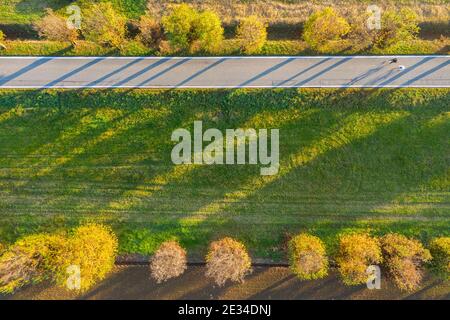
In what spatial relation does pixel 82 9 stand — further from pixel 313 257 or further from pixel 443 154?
pixel 443 154

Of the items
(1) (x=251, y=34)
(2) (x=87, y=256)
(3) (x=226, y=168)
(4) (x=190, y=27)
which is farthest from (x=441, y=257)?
(2) (x=87, y=256)

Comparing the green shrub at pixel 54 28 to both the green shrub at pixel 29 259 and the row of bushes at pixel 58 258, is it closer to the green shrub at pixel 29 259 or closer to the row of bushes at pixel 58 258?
the row of bushes at pixel 58 258

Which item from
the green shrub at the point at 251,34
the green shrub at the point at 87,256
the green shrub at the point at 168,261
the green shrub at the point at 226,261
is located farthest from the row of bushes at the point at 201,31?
the green shrub at the point at 168,261

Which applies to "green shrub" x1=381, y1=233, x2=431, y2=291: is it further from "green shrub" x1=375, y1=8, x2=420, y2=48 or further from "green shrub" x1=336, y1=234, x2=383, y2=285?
"green shrub" x1=375, y1=8, x2=420, y2=48

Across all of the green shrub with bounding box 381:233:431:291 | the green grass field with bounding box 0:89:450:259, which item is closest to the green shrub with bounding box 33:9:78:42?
the green grass field with bounding box 0:89:450:259

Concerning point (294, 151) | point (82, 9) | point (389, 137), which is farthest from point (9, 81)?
point (389, 137)

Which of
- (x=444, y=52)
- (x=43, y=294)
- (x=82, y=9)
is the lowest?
(x=43, y=294)

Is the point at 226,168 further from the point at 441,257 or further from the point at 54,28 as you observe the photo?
the point at 441,257
